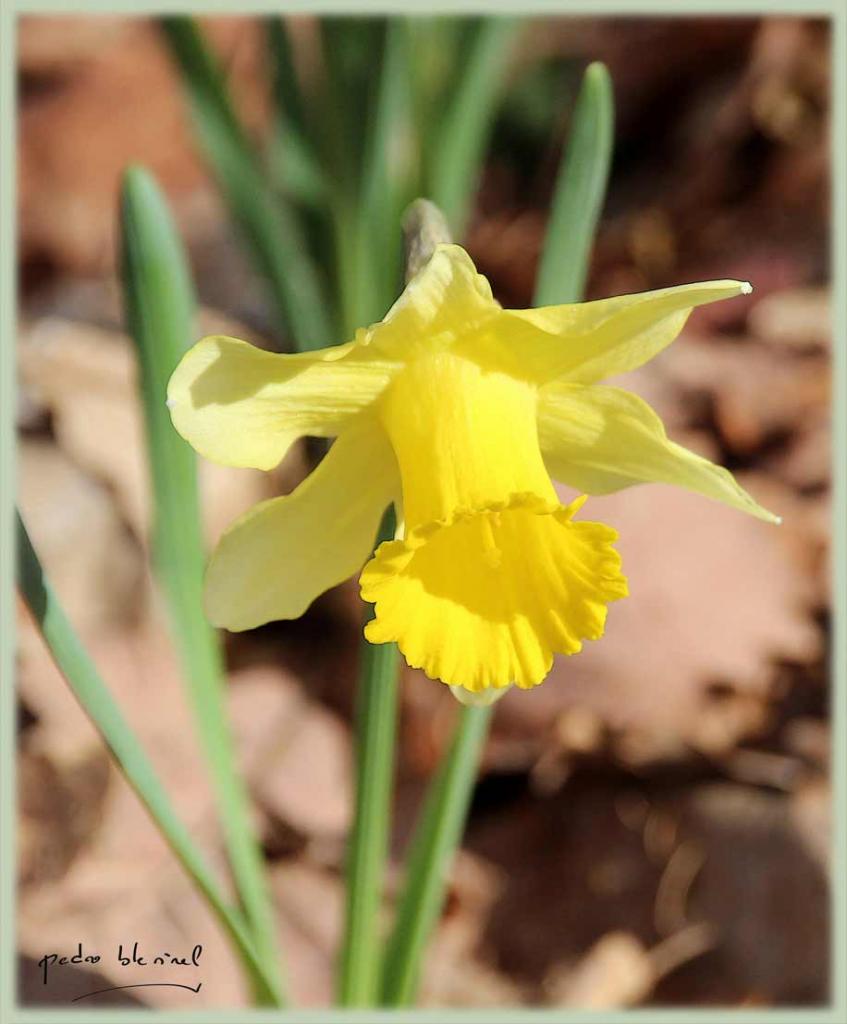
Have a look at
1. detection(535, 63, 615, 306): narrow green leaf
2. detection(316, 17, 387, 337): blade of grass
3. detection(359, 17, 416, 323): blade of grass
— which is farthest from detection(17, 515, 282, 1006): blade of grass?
detection(316, 17, 387, 337): blade of grass

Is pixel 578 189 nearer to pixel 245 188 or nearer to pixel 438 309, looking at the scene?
pixel 438 309

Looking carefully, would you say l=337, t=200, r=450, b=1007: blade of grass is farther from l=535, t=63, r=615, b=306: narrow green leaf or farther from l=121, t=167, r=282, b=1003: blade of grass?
l=535, t=63, r=615, b=306: narrow green leaf

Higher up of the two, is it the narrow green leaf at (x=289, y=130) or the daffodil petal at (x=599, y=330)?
the narrow green leaf at (x=289, y=130)

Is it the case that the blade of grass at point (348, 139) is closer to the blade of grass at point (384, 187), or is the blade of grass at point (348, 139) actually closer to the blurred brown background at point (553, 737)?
the blade of grass at point (384, 187)

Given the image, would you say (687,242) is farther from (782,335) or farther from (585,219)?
(585,219)

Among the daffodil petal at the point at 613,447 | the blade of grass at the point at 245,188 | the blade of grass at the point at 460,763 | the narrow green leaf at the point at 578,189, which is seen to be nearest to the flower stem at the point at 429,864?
the blade of grass at the point at 460,763
